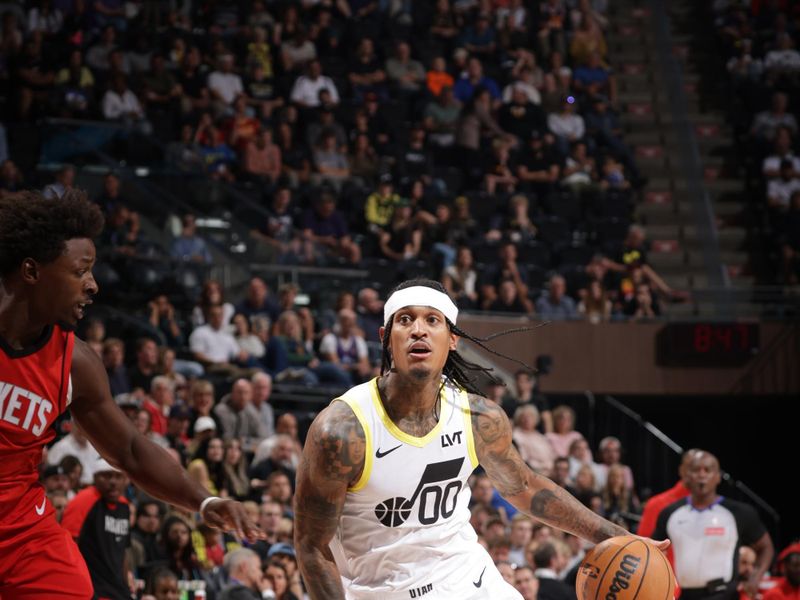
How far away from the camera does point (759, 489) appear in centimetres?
1716

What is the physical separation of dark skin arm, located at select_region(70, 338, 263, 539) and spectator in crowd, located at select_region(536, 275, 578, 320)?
429 inches

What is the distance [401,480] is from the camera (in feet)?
14.6

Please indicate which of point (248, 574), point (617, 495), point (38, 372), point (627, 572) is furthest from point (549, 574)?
point (38, 372)

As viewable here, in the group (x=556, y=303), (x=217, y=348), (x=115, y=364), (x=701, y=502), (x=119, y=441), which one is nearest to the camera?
(x=119, y=441)

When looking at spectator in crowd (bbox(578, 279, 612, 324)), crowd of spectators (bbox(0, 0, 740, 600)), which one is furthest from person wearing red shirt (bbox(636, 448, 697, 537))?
spectator in crowd (bbox(578, 279, 612, 324))

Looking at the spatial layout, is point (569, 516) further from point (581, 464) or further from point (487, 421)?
point (581, 464)

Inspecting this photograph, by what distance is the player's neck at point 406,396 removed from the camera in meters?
4.59

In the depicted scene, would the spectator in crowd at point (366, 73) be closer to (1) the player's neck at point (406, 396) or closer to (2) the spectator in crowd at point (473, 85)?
(2) the spectator in crowd at point (473, 85)

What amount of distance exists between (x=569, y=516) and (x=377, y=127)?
1210 centimetres

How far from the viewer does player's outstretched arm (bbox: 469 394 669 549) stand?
15.7 ft

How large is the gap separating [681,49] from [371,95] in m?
6.79

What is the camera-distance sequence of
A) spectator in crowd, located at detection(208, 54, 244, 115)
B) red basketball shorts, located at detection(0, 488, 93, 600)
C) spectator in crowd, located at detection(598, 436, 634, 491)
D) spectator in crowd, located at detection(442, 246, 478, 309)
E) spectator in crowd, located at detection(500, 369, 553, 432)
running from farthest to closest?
spectator in crowd, located at detection(208, 54, 244, 115), spectator in crowd, located at detection(442, 246, 478, 309), spectator in crowd, located at detection(500, 369, 553, 432), spectator in crowd, located at detection(598, 436, 634, 491), red basketball shorts, located at detection(0, 488, 93, 600)

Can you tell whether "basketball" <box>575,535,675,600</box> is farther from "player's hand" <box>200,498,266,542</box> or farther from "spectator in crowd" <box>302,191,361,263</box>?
"spectator in crowd" <box>302,191,361,263</box>

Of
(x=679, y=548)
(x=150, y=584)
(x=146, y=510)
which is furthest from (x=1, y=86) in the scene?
(x=679, y=548)
